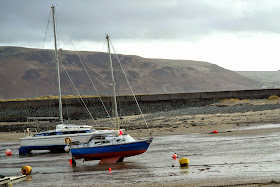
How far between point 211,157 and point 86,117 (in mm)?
41271

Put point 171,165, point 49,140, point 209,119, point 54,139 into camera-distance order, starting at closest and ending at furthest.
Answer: point 171,165 < point 54,139 < point 49,140 < point 209,119

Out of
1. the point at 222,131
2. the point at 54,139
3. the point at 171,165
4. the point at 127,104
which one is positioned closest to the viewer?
the point at 171,165

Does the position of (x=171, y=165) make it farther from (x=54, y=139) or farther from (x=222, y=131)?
(x=54, y=139)

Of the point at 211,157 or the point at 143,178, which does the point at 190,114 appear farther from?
the point at 143,178

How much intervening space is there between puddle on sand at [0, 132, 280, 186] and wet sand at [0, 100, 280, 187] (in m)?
0.15

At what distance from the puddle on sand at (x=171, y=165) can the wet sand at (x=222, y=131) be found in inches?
5.9

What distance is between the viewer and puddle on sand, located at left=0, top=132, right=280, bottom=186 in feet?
53.9

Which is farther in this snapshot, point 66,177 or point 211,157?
point 211,157

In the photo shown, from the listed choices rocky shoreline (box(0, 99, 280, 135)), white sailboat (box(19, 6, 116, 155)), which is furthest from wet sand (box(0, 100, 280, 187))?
white sailboat (box(19, 6, 116, 155))

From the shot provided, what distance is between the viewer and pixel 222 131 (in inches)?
1199

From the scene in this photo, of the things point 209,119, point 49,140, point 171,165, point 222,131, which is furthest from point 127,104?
point 171,165

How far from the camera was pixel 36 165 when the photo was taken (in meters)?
23.7

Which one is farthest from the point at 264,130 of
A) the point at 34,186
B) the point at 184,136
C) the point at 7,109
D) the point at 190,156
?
the point at 7,109

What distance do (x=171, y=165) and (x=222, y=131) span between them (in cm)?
1182
